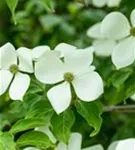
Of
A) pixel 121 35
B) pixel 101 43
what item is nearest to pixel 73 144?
pixel 121 35

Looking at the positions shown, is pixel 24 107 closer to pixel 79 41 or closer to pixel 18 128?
pixel 18 128

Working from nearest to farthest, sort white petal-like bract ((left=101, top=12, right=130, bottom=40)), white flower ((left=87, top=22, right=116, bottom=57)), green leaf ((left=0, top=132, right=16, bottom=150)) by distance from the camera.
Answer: green leaf ((left=0, top=132, right=16, bottom=150)), white petal-like bract ((left=101, top=12, right=130, bottom=40)), white flower ((left=87, top=22, right=116, bottom=57))

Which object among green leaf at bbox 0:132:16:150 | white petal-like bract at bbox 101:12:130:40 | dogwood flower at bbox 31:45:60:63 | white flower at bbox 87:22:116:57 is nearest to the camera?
green leaf at bbox 0:132:16:150

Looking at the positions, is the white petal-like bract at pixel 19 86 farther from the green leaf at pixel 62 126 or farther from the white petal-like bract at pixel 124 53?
the white petal-like bract at pixel 124 53

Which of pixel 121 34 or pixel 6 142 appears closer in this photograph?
pixel 6 142

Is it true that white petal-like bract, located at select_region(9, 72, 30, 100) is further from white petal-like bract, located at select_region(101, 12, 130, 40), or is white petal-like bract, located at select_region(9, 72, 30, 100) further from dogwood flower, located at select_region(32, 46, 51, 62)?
white petal-like bract, located at select_region(101, 12, 130, 40)

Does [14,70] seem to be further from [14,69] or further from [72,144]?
[72,144]

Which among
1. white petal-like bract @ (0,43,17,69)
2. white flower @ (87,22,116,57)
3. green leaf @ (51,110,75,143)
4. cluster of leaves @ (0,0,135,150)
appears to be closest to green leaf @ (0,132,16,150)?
cluster of leaves @ (0,0,135,150)

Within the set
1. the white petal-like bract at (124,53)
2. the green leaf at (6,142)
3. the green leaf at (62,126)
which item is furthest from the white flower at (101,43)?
the green leaf at (6,142)
